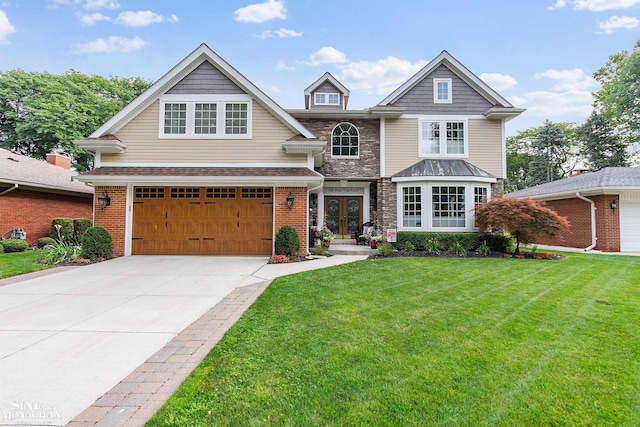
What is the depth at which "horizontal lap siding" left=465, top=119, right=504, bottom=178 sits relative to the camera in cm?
1333

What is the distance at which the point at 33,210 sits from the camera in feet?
42.9

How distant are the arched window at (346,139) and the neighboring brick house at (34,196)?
12.8m

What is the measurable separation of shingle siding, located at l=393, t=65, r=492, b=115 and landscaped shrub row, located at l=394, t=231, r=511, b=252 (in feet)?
18.2

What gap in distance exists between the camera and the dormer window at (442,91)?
44.1ft

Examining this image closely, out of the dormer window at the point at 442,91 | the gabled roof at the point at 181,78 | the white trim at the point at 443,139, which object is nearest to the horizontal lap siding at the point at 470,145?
the white trim at the point at 443,139

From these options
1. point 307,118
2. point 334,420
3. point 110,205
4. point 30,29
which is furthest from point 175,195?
point 30,29

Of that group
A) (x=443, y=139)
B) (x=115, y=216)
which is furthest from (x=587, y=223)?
(x=115, y=216)

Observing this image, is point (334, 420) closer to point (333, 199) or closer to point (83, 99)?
point (333, 199)

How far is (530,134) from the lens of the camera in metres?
35.4

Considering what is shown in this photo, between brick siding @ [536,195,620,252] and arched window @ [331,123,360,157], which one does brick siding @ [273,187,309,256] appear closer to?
arched window @ [331,123,360,157]

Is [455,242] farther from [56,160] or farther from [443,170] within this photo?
[56,160]

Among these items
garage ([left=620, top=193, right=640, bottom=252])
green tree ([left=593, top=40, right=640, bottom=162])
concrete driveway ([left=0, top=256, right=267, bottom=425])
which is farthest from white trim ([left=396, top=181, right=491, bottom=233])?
green tree ([left=593, top=40, right=640, bottom=162])

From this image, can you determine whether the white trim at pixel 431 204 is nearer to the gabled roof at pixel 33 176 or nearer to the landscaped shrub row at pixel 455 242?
the landscaped shrub row at pixel 455 242

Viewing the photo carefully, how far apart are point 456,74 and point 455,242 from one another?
297 inches
